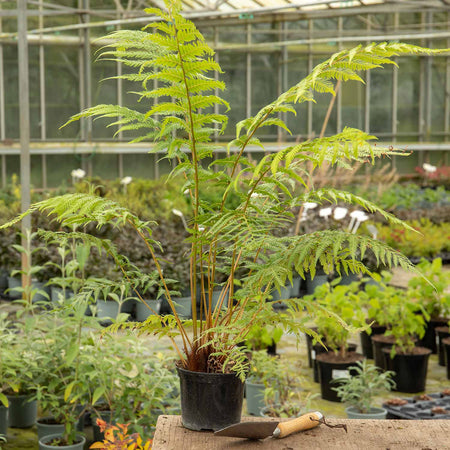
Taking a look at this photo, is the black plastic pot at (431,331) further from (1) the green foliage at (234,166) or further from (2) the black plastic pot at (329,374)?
(1) the green foliage at (234,166)

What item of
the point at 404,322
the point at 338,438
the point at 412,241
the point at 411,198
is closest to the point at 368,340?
the point at 404,322

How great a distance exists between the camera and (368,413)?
3.65 metres

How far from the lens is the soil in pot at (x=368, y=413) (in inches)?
141

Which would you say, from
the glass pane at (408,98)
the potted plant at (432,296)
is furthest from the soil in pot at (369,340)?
the glass pane at (408,98)

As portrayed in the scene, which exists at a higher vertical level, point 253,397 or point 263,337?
point 263,337

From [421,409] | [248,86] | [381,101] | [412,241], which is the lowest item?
[421,409]

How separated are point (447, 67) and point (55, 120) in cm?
904

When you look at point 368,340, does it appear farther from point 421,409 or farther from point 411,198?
point 411,198

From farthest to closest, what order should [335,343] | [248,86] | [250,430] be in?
1. [248,86]
2. [335,343]
3. [250,430]

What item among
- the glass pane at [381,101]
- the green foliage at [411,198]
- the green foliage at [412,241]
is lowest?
the green foliage at [412,241]

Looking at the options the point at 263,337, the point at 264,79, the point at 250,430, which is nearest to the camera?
the point at 250,430

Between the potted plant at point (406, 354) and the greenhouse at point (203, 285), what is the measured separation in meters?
0.01

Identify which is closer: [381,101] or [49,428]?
[49,428]

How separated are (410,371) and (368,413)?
96 cm
